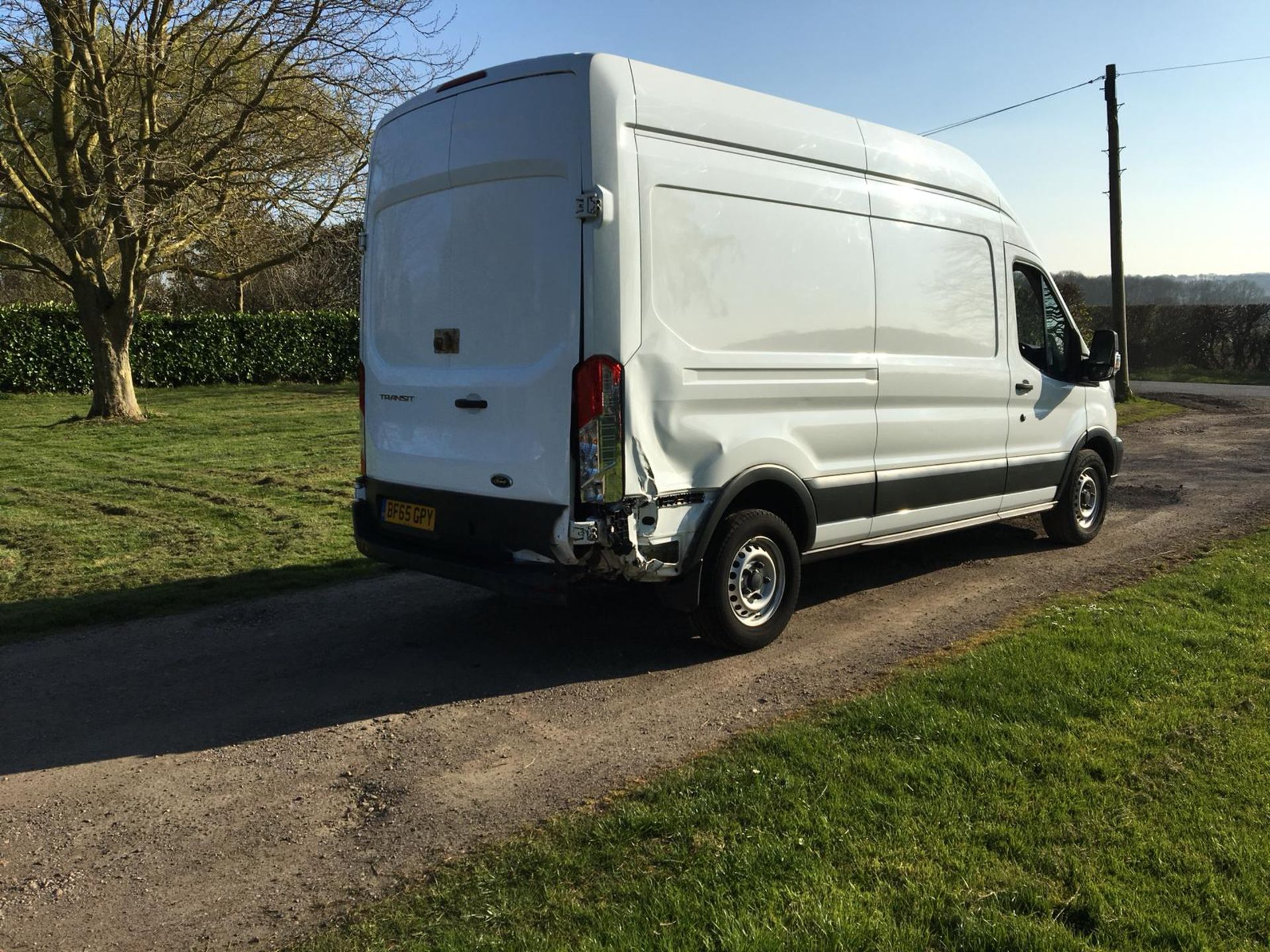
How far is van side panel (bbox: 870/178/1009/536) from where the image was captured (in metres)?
5.99

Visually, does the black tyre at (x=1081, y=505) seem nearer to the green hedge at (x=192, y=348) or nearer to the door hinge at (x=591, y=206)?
the door hinge at (x=591, y=206)

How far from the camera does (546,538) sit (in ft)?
15.4

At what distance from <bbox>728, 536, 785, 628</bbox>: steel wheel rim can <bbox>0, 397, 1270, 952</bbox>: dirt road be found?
228 millimetres

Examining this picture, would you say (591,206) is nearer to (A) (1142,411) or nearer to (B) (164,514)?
(B) (164,514)

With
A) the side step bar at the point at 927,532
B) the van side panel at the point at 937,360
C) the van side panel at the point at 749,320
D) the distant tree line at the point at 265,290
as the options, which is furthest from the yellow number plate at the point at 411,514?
the distant tree line at the point at 265,290

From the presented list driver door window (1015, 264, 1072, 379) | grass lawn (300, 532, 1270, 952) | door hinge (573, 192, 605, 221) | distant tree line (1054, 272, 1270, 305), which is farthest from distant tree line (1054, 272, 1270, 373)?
door hinge (573, 192, 605, 221)

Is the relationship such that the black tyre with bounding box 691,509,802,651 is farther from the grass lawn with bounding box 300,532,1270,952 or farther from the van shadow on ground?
the grass lawn with bounding box 300,532,1270,952

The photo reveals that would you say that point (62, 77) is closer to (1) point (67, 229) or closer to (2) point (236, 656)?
(1) point (67, 229)

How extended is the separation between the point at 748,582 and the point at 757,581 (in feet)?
0.16

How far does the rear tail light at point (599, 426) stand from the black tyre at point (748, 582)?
775 millimetres

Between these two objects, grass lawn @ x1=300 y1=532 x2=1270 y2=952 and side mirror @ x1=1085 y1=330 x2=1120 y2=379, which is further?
side mirror @ x1=1085 y1=330 x2=1120 y2=379

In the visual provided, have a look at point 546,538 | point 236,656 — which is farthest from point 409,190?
point 236,656

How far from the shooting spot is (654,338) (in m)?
4.66

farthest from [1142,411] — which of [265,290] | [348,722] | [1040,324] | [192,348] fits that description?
[265,290]
